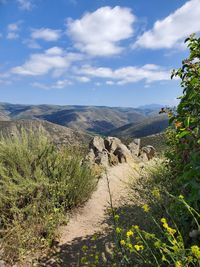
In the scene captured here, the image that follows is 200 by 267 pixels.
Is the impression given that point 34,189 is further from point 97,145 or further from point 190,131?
point 97,145

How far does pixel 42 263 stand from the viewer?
184 inches

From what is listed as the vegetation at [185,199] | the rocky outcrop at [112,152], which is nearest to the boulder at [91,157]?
the rocky outcrop at [112,152]

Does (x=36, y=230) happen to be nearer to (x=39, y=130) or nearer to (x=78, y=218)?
(x=78, y=218)

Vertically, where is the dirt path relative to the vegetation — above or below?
below

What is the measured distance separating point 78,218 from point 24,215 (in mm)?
1105

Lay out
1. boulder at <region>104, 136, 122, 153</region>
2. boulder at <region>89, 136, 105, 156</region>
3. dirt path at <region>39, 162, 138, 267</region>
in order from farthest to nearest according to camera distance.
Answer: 1. boulder at <region>104, 136, 122, 153</region>
2. boulder at <region>89, 136, 105, 156</region>
3. dirt path at <region>39, 162, 138, 267</region>

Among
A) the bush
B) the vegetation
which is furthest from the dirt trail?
the vegetation

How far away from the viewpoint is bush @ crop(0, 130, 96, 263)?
5051 mm

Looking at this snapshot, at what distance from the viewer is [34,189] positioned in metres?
5.96

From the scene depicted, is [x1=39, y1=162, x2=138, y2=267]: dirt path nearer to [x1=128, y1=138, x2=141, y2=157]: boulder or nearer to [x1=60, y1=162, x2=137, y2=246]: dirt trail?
[x1=60, y1=162, x2=137, y2=246]: dirt trail

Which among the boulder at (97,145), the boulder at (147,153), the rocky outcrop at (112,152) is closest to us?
the rocky outcrop at (112,152)

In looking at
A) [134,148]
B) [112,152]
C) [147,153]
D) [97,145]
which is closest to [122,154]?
[112,152]

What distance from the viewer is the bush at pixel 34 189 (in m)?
5.05

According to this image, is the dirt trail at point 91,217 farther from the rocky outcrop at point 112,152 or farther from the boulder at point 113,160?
the boulder at point 113,160
